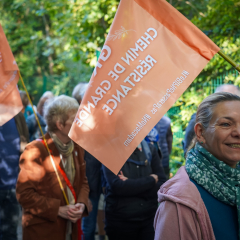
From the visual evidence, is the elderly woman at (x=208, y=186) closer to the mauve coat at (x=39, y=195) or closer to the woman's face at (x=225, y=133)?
the woman's face at (x=225, y=133)

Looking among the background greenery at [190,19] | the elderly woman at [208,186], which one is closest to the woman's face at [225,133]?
the elderly woman at [208,186]

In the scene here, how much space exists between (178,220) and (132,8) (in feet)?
4.38

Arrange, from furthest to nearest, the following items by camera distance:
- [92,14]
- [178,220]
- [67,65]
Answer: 1. [67,65]
2. [92,14]
3. [178,220]

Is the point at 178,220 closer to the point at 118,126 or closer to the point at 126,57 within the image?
the point at 118,126

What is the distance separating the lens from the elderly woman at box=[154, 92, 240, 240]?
1.74 metres

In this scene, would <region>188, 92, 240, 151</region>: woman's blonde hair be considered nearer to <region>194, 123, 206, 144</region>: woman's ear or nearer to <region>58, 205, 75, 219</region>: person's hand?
<region>194, 123, 206, 144</region>: woman's ear

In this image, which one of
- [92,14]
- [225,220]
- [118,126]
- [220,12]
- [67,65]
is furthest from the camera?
[67,65]

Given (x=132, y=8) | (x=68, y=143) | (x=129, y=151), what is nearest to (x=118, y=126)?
(x=129, y=151)

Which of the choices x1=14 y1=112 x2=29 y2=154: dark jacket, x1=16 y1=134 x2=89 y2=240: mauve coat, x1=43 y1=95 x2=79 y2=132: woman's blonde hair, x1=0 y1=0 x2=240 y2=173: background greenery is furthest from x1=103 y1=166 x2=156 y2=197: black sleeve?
x1=0 y1=0 x2=240 y2=173: background greenery

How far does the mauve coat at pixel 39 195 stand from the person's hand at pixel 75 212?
0.34ft

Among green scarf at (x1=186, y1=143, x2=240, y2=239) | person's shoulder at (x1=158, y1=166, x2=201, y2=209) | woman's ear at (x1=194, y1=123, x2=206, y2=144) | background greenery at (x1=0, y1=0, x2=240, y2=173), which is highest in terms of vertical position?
background greenery at (x1=0, y1=0, x2=240, y2=173)

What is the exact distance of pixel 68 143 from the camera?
11.2 ft

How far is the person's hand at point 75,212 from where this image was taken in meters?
3.17

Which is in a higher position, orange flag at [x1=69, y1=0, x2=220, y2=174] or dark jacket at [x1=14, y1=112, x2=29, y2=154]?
orange flag at [x1=69, y1=0, x2=220, y2=174]
